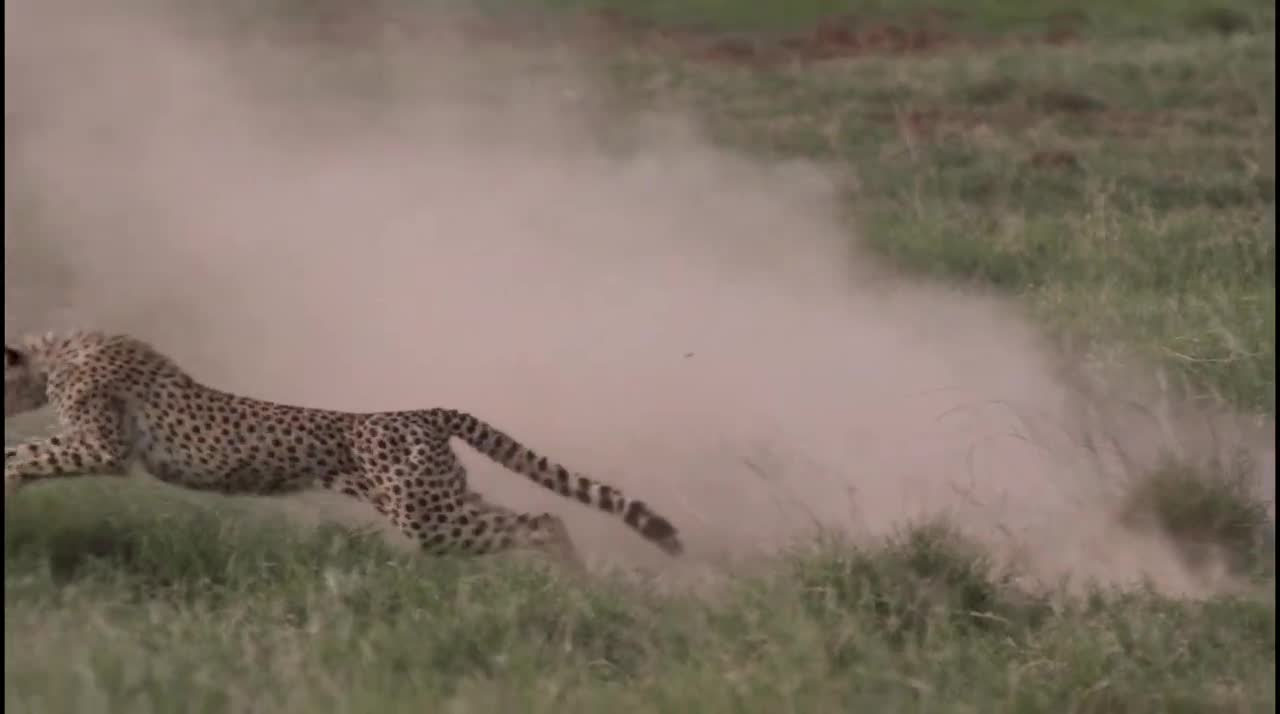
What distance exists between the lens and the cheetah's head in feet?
18.4

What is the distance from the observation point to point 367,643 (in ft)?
13.9

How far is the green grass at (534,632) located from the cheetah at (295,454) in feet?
0.34

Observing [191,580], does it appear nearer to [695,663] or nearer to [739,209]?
[695,663]

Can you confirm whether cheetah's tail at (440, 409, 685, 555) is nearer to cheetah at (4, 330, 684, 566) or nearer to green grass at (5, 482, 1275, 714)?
cheetah at (4, 330, 684, 566)

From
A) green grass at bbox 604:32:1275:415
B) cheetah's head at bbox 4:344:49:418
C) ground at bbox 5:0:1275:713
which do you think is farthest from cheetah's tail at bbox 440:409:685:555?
green grass at bbox 604:32:1275:415

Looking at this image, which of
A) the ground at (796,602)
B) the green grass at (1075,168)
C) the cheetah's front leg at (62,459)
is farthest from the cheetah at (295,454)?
the green grass at (1075,168)

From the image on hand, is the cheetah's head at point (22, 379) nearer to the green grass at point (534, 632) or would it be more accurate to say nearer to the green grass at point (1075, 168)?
the green grass at point (534, 632)

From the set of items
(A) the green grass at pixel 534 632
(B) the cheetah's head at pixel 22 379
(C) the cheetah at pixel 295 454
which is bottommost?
(A) the green grass at pixel 534 632

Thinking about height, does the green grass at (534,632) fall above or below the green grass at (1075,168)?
below

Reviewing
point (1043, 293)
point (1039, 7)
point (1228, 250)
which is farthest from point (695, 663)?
point (1039, 7)

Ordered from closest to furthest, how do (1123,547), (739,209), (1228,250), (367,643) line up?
(367,643)
(1123,547)
(1228,250)
(739,209)

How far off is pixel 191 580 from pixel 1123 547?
2290 millimetres

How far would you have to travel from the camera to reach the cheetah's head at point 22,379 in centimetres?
561

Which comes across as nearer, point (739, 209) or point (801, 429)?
point (801, 429)
